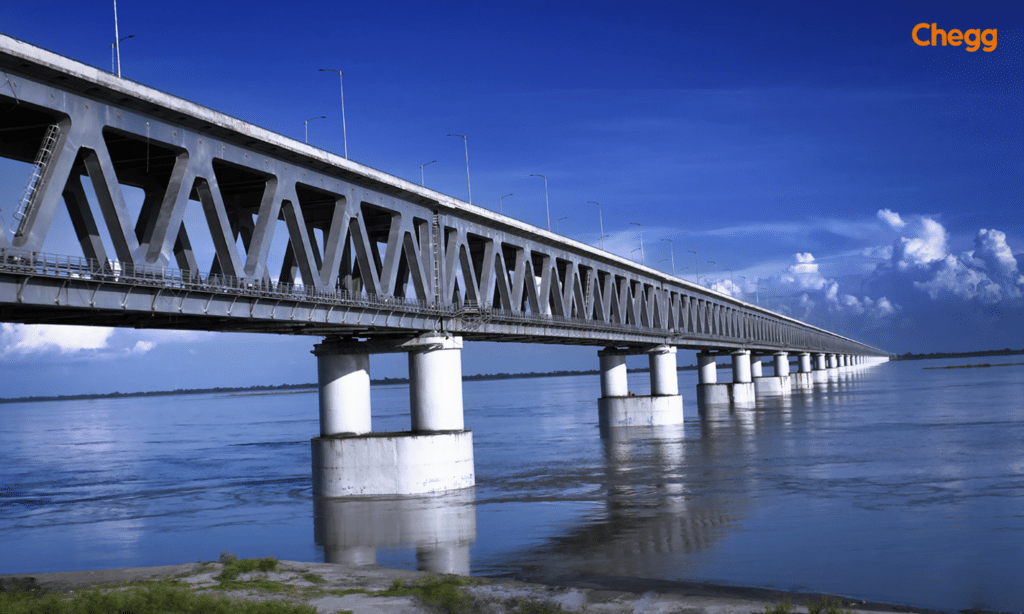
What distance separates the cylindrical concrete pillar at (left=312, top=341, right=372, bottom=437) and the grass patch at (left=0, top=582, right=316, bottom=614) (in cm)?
1889

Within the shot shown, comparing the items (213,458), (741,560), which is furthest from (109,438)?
(741,560)

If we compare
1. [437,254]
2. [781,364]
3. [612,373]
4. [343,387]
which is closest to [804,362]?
[781,364]

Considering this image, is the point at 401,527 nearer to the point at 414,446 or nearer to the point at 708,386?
the point at 414,446

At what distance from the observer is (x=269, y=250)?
97.0 ft

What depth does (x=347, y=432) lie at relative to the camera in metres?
37.1

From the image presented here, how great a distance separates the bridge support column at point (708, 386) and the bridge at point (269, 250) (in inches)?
2129

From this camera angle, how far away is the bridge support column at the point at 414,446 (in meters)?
35.2

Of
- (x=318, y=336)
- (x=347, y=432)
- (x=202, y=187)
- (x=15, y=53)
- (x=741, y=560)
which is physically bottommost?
(x=741, y=560)

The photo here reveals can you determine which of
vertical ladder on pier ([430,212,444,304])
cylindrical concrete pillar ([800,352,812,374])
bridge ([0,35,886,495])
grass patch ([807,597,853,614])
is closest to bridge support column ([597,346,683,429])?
bridge ([0,35,886,495])

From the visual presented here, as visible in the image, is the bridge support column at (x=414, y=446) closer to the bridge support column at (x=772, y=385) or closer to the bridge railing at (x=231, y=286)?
the bridge railing at (x=231, y=286)

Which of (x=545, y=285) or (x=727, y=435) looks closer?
(x=545, y=285)

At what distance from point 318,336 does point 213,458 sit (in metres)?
32.0

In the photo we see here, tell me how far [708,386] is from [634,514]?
80906 mm

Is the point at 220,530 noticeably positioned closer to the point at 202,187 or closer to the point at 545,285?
the point at 202,187
